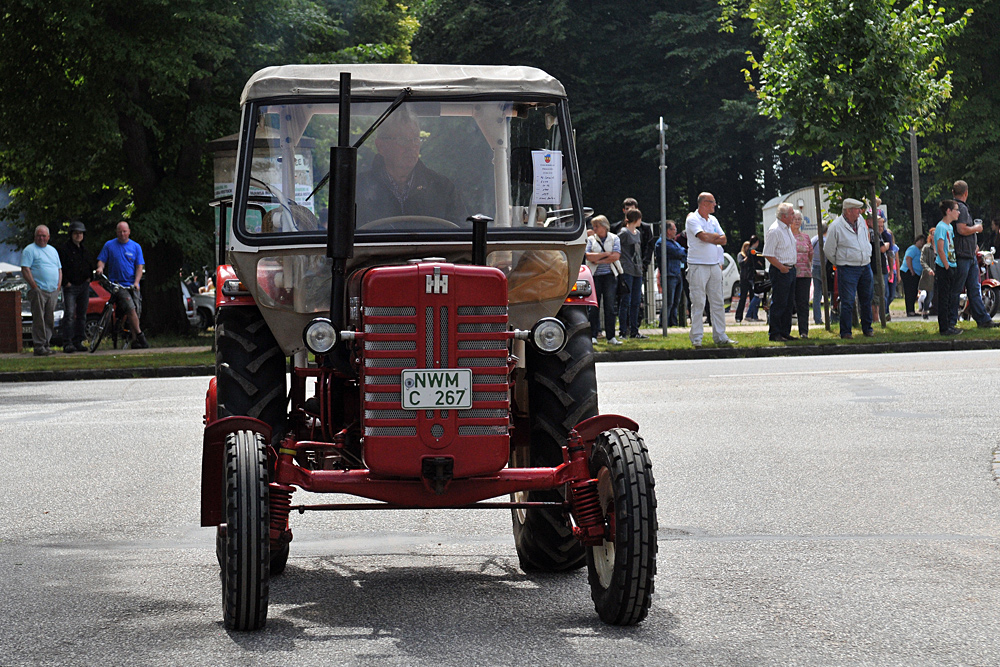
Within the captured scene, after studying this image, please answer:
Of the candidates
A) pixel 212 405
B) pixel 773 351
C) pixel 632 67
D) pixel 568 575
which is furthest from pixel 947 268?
pixel 632 67

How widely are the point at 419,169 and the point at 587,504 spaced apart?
72.2 inches

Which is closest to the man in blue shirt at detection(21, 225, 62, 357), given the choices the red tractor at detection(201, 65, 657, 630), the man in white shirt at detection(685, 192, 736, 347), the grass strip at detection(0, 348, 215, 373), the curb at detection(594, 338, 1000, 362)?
the grass strip at detection(0, 348, 215, 373)

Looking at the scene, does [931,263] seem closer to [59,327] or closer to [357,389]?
[59,327]

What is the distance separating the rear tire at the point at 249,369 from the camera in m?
6.55

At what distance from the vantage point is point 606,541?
5469mm

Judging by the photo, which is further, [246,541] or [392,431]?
[392,431]

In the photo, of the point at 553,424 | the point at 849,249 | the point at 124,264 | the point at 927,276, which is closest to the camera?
the point at 553,424

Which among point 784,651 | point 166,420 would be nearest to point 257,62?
point 166,420

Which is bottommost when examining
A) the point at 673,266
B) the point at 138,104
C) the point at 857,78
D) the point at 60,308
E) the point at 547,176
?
the point at 60,308

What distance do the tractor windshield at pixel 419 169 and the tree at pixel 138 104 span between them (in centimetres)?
1874

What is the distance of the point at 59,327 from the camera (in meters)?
28.5

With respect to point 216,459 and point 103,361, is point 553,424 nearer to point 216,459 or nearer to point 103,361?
point 216,459

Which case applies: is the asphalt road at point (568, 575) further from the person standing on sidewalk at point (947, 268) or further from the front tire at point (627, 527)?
the person standing on sidewalk at point (947, 268)

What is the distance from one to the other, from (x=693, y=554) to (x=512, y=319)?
4.76 feet
